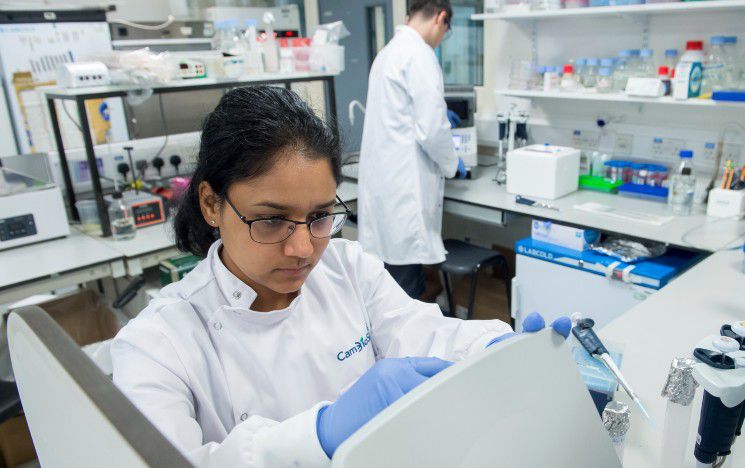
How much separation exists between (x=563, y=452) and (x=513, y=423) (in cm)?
10

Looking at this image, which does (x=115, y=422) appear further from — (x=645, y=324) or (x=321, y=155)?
(x=645, y=324)

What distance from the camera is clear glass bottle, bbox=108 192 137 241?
7.59 ft

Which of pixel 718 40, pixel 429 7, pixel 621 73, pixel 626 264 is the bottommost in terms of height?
pixel 626 264

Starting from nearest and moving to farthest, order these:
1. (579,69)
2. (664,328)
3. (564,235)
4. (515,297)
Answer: (664,328) → (564,235) → (515,297) → (579,69)

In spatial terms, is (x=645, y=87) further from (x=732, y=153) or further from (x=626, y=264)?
(x=626, y=264)

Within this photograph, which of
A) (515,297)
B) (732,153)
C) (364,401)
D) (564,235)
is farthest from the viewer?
(515,297)

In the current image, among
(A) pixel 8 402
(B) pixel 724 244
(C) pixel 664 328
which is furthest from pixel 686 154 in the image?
(A) pixel 8 402

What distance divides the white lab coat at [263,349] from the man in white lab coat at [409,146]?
1.35m

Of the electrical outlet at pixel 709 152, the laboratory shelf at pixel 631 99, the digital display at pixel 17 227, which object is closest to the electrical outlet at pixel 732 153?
the electrical outlet at pixel 709 152

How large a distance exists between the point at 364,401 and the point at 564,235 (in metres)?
1.92

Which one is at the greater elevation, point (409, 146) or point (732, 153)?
point (409, 146)

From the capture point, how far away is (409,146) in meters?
2.48

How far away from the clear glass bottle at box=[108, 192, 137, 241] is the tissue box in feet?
7.88

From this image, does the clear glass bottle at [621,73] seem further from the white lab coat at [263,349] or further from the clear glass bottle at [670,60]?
the white lab coat at [263,349]
